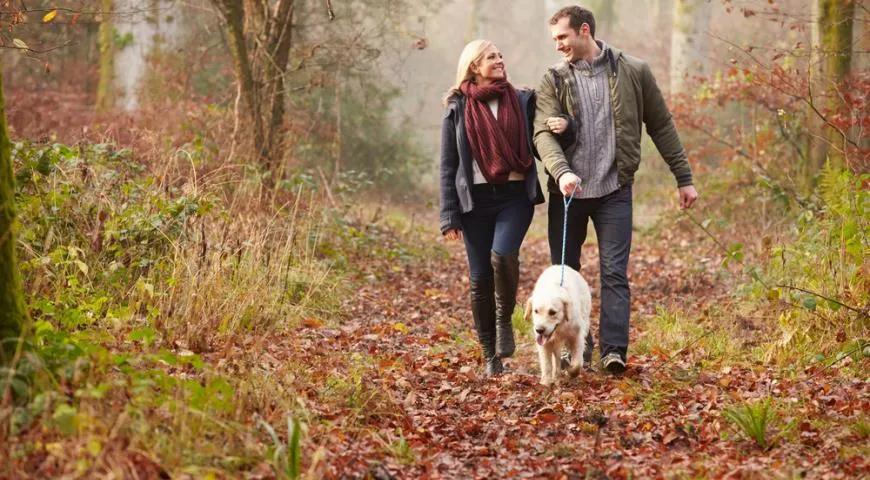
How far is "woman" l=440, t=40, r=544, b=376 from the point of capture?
19.2 feet

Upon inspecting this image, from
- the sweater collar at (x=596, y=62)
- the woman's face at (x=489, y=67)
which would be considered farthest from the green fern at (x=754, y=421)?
the woman's face at (x=489, y=67)

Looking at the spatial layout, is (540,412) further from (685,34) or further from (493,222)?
(685,34)

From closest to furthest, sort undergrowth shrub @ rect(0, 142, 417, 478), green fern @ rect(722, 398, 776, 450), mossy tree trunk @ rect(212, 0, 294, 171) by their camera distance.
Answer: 1. undergrowth shrub @ rect(0, 142, 417, 478)
2. green fern @ rect(722, 398, 776, 450)
3. mossy tree trunk @ rect(212, 0, 294, 171)

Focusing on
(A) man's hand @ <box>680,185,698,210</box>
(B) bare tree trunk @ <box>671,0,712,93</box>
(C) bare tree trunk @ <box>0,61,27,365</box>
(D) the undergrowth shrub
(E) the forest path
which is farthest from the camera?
(B) bare tree trunk @ <box>671,0,712,93</box>

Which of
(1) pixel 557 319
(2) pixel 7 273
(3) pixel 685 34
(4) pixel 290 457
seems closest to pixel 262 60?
(1) pixel 557 319

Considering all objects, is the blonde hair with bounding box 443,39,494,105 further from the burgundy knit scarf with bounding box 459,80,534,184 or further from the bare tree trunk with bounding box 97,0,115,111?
the bare tree trunk with bounding box 97,0,115,111

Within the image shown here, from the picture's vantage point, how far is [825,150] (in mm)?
9281

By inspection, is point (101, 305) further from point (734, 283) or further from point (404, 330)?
point (734, 283)

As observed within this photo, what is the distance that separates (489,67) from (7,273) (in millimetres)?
3333

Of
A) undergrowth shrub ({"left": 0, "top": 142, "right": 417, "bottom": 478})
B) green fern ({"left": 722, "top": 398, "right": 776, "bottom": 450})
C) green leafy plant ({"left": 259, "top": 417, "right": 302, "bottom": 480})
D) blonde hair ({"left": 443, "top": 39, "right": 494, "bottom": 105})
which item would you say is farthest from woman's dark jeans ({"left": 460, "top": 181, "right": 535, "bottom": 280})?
green leafy plant ({"left": 259, "top": 417, "right": 302, "bottom": 480})

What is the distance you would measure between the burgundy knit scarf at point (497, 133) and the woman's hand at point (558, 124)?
0.24 m

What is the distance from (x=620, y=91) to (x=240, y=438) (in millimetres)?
3338

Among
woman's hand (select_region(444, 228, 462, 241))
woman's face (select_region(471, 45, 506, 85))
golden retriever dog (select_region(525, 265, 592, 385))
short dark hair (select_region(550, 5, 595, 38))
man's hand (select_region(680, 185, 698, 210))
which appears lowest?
golden retriever dog (select_region(525, 265, 592, 385))

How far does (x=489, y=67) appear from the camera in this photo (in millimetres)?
5859
